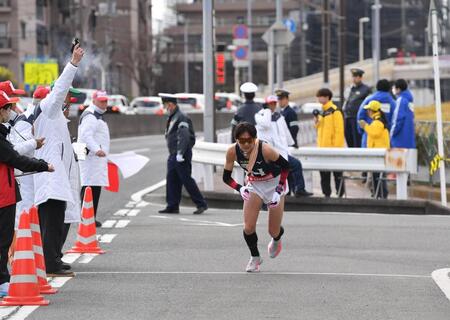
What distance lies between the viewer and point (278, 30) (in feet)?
99.0

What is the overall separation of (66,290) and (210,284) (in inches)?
47.6

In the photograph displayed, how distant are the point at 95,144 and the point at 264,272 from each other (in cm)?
509

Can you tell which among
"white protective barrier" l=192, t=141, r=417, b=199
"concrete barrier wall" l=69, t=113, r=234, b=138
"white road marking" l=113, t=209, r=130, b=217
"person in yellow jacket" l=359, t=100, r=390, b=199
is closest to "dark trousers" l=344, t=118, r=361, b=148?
"person in yellow jacket" l=359, t=100, r=390, b=199

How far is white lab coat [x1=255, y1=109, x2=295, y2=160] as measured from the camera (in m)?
18.1

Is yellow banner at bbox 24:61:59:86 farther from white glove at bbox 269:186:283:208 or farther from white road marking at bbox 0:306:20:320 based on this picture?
white road marking at bbox 0:306:20:320

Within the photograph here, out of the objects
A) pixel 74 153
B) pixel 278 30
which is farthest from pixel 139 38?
pixel 74 153

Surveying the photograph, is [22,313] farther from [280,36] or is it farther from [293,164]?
[280,36]

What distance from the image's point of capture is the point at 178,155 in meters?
Answer: 18.9

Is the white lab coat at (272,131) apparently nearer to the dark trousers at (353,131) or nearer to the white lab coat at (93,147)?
the white lab coat at (93,147)

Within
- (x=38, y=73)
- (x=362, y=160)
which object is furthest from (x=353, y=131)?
(x=38, y=73)

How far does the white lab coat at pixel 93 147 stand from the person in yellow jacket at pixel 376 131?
542 cm

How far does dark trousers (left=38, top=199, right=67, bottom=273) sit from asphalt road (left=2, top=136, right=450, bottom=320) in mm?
286

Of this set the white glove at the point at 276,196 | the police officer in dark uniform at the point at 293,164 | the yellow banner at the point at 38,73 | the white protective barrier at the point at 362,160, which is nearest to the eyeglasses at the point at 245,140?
the white glove at the point at 276,196

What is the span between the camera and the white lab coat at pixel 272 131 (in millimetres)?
18094
